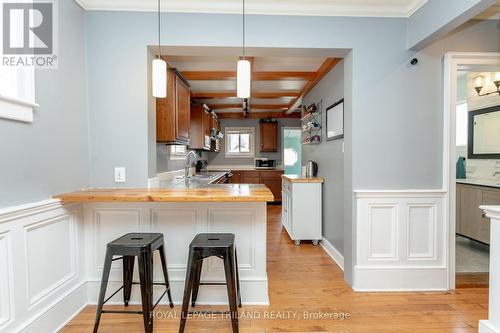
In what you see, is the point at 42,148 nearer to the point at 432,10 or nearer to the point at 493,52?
the point at 432,10

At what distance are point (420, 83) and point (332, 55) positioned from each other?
83 cm

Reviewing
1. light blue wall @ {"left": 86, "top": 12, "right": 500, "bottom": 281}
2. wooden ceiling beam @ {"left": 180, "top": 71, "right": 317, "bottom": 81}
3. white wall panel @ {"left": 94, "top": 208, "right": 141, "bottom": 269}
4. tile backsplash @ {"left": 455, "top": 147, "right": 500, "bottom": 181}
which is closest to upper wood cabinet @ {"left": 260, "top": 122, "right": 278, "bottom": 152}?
wooden ceiling beam @ {"left": 180, "top": 71, "right": 317, "bottom": 81}

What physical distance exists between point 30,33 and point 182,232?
1704 mm

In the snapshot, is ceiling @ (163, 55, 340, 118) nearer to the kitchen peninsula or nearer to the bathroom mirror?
the kitchen peninsula

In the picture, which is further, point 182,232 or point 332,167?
point 332,167

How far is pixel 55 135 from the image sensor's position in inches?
72.7

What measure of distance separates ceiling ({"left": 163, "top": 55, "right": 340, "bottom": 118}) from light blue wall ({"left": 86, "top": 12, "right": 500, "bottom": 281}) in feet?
1.54

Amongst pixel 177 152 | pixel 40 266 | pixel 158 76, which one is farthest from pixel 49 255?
pixel 177 152

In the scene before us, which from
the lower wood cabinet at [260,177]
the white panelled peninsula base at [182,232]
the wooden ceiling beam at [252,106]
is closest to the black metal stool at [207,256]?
the white panelled peninsula base at [182,232]

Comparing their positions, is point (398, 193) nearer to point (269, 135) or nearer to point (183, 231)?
point (183, 231)

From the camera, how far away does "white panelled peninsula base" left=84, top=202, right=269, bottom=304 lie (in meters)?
2.18

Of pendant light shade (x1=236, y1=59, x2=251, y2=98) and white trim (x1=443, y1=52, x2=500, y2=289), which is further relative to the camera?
white trim (x1=443, y1=52, x2=500, y2=289)

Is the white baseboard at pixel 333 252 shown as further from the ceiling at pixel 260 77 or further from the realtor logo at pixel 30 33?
the realtor logo at pixel 30 33

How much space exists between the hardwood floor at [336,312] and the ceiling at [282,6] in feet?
8.17
